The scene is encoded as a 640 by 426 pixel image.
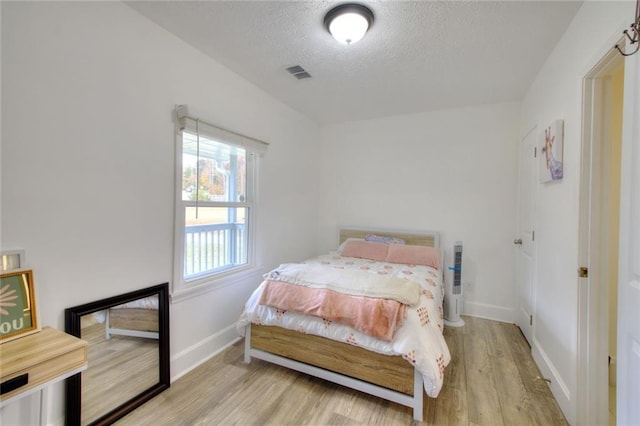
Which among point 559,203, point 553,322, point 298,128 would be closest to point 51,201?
point 298,128

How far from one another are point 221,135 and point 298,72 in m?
0.92

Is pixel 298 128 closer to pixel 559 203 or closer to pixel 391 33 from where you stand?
pixel 391 33

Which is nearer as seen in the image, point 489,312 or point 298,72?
point 298,72

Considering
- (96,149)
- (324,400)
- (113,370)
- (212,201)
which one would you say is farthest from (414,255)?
(96,149)

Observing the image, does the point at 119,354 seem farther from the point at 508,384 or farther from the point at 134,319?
the point at 508,384

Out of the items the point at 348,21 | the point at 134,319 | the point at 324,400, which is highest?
the point at 348,21

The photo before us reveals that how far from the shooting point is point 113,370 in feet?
5.59

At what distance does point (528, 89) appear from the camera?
9.08 feet

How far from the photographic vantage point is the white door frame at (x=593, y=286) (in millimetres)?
1540

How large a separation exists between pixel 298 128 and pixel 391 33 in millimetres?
1873

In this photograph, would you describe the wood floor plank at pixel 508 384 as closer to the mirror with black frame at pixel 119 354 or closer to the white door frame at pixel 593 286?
the white door frame at pixel 593 286

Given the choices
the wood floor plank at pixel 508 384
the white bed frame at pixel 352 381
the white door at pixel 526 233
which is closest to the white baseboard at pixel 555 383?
the wood floor plank at pixel 508 384

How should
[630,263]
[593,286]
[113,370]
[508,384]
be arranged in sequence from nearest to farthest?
[630,263]
[593,286]
[113,370]
[508,384]

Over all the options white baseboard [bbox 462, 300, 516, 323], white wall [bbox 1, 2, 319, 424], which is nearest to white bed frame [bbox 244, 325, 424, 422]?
white wall [bbox 1, 2, 319, 424]
